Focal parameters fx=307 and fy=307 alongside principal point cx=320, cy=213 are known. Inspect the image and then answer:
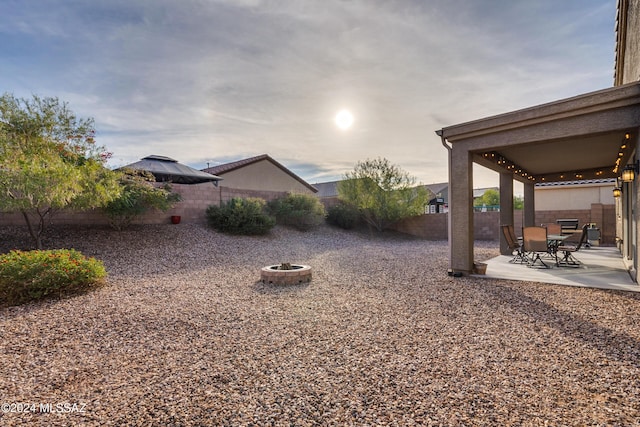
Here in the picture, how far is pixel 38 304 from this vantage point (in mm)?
4336

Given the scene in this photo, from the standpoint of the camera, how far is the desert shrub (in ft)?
54.2

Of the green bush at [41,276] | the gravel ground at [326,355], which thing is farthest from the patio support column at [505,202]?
the green bush at [41,276]

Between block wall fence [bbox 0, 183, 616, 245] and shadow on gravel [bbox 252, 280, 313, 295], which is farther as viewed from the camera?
block wall fence [bbox 0, 183, 616, 245]

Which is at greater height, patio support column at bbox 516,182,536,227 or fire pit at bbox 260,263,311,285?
patio support column at bbox 516,182,536,227

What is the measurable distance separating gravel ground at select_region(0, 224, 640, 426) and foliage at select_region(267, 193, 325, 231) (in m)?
8.22

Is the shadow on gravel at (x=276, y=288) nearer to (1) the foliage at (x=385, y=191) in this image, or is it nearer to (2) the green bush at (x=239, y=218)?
(2) the green bush at (x=239, y=218)

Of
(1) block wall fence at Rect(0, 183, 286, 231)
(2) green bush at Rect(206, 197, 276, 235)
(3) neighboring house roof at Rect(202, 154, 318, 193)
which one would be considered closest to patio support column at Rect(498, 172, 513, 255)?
(2) green bush at Rect(206, 197, 276, 235)

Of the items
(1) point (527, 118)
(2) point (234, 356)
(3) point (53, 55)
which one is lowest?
(2) point (234, 356)

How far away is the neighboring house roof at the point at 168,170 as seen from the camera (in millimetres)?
10609

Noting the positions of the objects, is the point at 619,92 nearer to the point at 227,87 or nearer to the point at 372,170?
the point at 227,87

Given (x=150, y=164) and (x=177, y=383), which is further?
(x=150, y=164)

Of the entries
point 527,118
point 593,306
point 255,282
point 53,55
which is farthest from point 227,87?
point 593,306

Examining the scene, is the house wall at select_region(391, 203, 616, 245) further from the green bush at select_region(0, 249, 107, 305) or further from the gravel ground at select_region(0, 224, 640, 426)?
the green bush at select_region(0, 249, 107, 305)

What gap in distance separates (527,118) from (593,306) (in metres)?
3.21
